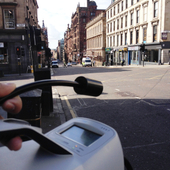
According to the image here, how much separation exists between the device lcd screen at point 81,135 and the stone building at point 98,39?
201 feet

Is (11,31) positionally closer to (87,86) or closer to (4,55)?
(4,55)

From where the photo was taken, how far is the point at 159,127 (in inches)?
215

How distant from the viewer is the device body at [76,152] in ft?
3.48

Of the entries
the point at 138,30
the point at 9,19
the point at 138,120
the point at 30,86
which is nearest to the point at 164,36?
the point at 138,30

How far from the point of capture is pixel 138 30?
42.5m

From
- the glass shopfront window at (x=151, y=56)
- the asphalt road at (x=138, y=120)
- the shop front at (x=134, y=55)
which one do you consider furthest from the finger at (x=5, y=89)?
the shop front at (x=134, y=55)

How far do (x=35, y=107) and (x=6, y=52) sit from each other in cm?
2638

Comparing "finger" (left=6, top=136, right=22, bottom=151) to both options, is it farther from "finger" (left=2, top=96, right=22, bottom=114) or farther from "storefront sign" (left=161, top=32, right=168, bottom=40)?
"storefront sign" (left=161, top=32, right=168, bottom=40)

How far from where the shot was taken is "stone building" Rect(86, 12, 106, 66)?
63.1 metres

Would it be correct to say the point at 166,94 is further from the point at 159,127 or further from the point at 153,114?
the point at 159,127

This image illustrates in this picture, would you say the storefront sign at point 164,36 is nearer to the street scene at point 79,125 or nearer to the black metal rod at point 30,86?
the street scene at point 79,125

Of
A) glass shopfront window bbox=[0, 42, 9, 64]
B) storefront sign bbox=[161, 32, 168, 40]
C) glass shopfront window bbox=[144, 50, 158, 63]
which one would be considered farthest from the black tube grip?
glass shopfront window bbox=[144, 50, 158, 63]

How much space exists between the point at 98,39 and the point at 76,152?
69.0 m

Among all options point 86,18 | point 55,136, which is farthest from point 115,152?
point 86,18
